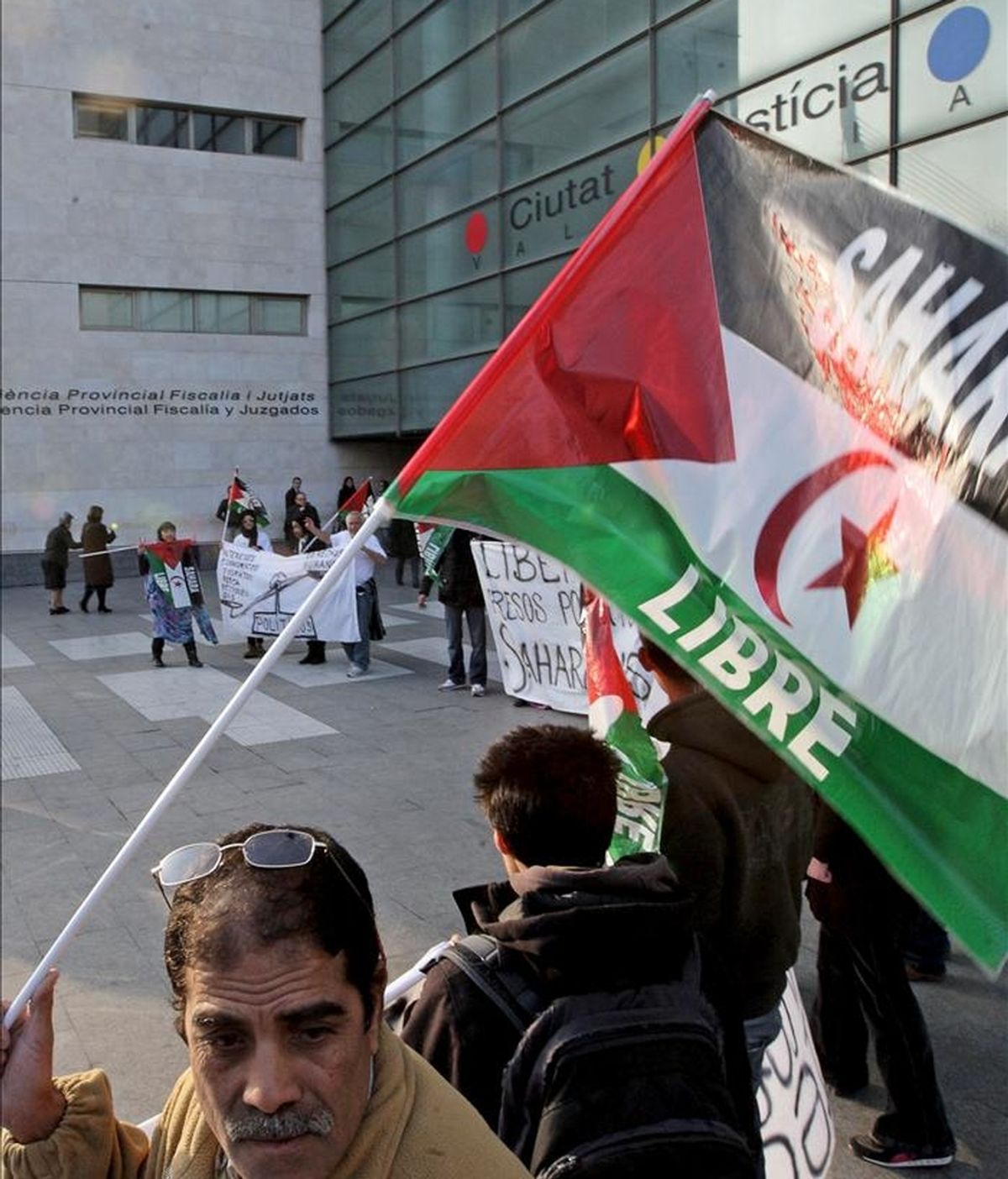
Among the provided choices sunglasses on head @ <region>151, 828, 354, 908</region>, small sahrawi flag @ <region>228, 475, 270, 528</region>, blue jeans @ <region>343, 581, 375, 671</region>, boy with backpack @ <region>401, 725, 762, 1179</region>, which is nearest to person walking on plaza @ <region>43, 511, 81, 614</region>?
small sahrawi flag @ <region>228, 475, 270, 528</region>

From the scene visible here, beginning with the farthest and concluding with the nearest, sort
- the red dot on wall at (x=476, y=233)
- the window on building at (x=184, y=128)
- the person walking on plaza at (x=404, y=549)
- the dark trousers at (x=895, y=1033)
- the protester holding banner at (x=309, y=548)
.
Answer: the window on building at (x=184, y=128)
the red dot on wall at (x=476, y=233)
the person walking on plaza at (x=404, y=549)
the protester holding banner at (x=309, y=548)
the dark trousers at (x=895, y=1033)

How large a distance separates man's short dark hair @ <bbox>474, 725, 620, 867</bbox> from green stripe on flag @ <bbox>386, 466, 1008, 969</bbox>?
274 mm

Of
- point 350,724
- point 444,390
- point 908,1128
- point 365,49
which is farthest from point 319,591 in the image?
point 365,49

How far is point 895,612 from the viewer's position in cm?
204

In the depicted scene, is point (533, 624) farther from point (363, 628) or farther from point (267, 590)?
point (267, 590)

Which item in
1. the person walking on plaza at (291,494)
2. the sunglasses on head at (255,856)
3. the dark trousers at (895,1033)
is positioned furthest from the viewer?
the person walking on plaza at (291,494)

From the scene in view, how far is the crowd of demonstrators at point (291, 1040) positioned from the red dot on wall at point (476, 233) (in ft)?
60.0

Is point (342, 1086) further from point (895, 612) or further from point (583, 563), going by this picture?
point (895, 612)

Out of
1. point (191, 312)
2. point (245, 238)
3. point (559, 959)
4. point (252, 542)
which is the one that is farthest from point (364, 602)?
point (245, 238)

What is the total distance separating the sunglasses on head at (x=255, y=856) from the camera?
1.36 m

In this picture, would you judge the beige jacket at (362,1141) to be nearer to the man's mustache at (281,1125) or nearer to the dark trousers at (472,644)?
the man's mustache at (281,1125)

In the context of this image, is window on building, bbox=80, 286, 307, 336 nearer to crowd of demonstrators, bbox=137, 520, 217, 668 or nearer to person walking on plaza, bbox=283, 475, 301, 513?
person walking on plaza, bbox=283, 475, 301, 513

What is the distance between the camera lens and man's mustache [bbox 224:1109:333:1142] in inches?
49.6

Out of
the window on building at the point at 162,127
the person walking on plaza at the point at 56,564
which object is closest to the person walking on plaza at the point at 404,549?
the person walking on plaza at the point at 56,564
